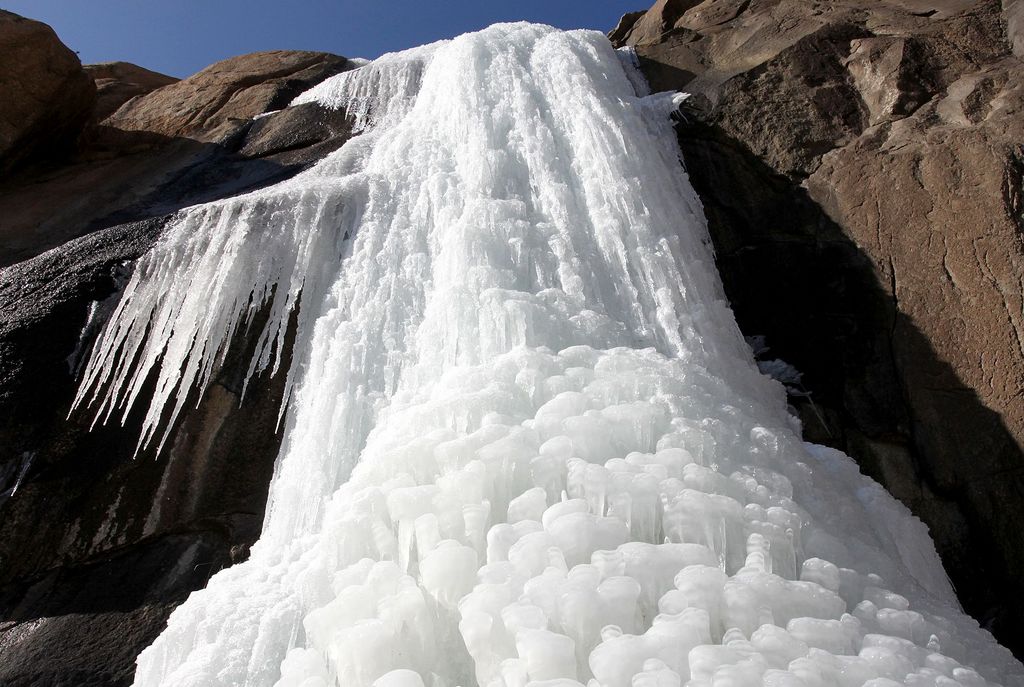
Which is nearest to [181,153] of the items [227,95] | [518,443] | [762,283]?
[227,95]

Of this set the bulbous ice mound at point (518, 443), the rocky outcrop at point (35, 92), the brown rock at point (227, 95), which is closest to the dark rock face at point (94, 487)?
the bulbous ice mound at point (518, 443)

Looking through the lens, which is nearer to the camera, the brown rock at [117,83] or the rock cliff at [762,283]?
the rock cliff at [762,283]

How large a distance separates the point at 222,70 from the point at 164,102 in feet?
2.66

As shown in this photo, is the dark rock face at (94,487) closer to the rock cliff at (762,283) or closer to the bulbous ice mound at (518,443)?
the rock cliff at (762,283)

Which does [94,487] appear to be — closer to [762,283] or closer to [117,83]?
[762,283]

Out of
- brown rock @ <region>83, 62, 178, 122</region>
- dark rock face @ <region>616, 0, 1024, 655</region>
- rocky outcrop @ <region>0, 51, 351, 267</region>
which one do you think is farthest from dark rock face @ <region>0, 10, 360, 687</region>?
brown rock @ <region>83, 62, 178, 122</region>

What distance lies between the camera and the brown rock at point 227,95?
8.20 meters

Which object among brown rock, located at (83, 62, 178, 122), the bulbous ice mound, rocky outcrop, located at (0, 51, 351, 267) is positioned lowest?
the bulbous ice mound

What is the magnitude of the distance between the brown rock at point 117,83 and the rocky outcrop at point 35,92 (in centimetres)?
50

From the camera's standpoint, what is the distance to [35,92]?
7.50m

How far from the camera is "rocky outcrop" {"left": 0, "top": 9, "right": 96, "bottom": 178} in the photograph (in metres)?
7.35

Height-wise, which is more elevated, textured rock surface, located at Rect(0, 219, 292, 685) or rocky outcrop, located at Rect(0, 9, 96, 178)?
rocky outcrop, located at Rect(0, 9, 96, 178)

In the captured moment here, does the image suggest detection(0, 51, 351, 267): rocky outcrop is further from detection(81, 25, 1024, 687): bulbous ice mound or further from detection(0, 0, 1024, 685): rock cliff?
detection(81, 25, 1024, 687): bulbous ice mound

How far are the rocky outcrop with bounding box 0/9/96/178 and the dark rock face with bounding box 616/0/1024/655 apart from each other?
5527 millimetres
